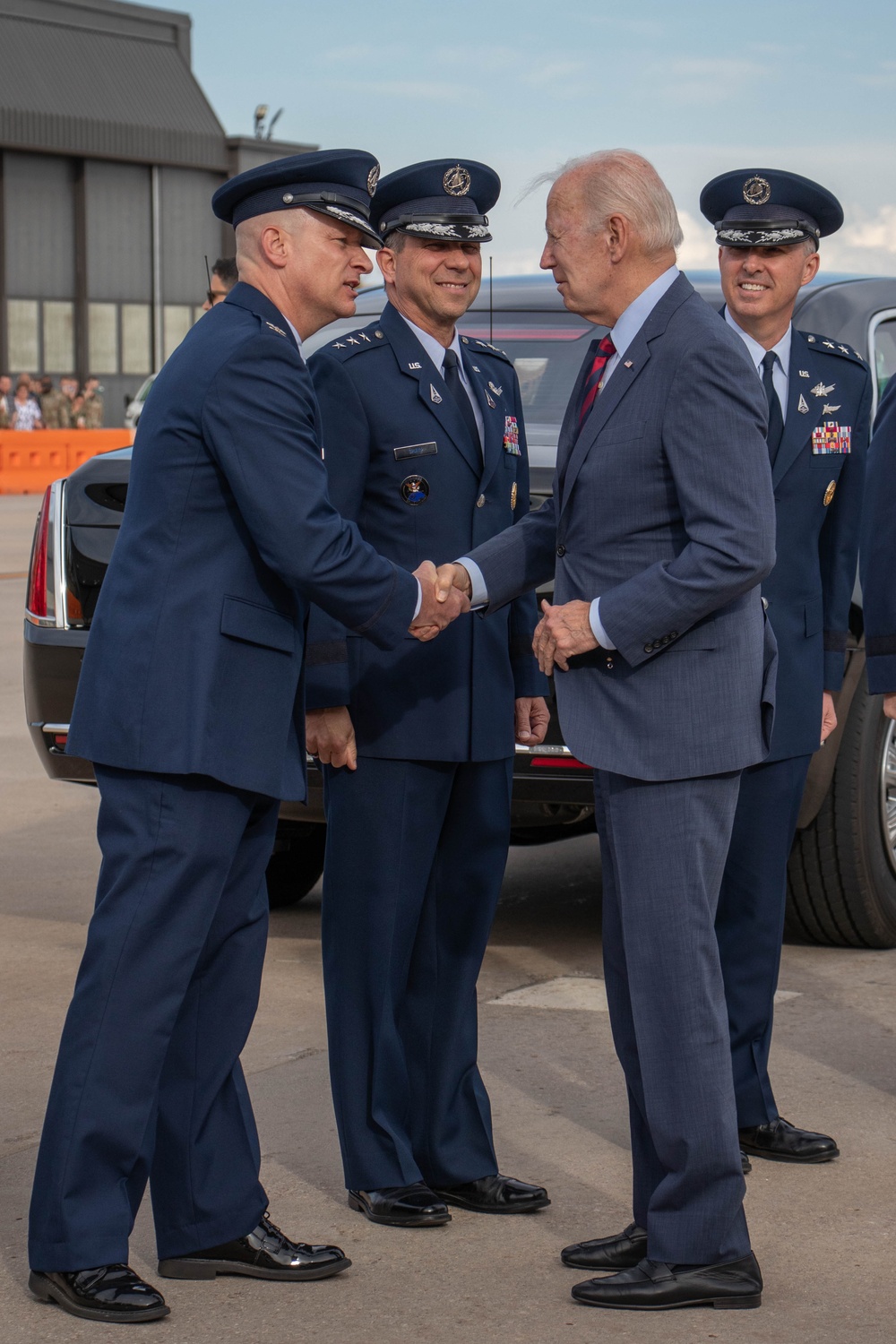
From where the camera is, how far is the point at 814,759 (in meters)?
5.39

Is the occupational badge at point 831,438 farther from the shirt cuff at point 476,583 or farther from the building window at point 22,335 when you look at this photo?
the building window at point 22,335

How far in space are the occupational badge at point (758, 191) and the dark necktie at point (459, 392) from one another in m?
0.78

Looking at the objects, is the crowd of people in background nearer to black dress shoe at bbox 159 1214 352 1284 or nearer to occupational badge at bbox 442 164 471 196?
occupational badge at bbox 442 164 471 196

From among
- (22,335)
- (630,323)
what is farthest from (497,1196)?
(22,335)

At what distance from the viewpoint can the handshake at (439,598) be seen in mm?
3643

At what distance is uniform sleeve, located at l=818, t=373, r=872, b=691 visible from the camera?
434 cm

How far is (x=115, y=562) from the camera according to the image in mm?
3473

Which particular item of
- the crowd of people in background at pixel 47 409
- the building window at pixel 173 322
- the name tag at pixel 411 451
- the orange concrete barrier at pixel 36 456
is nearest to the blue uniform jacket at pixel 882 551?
the name tag at pixel 411 451

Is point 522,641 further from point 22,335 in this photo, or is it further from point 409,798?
point 22,335

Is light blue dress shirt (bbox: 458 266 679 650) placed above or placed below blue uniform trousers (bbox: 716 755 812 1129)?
above

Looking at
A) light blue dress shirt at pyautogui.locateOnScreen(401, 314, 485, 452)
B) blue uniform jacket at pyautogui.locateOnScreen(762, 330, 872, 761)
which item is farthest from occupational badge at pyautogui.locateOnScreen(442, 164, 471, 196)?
blue uniform jacket at pyautogui.locateOnScreen(762, 330, 872, 761)

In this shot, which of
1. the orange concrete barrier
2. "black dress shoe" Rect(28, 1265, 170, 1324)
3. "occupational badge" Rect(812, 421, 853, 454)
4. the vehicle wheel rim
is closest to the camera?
"black dress shoe" Rect(28, 1265, 170, 1324)

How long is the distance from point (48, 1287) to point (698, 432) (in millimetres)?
1843

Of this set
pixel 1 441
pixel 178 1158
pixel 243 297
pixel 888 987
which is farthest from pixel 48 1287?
pixel 1 441
